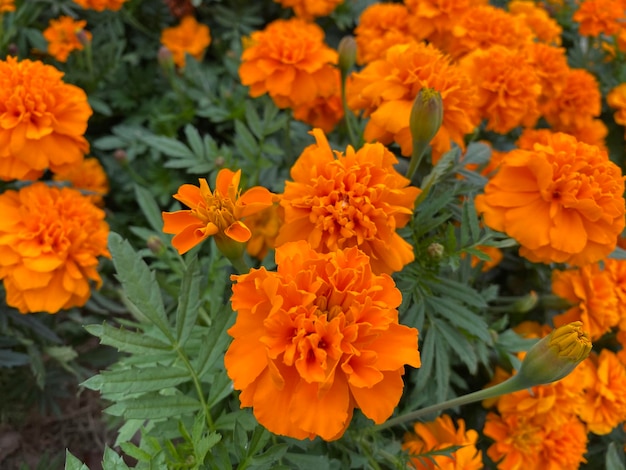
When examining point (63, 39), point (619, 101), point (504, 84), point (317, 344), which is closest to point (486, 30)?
point (504, 84)

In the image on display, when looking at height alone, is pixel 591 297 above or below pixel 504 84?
below

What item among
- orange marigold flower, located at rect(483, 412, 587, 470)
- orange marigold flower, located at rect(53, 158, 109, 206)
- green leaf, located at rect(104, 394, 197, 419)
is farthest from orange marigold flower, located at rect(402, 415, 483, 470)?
orange marigold flower, located at rect(53, 158, 109, 206)

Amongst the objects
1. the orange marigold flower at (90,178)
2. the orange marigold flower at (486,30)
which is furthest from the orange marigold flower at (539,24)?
the orange marigold flower at (90,178)

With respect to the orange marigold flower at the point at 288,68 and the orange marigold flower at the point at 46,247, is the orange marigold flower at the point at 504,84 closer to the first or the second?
the orange marigold flower at the point at 288,68

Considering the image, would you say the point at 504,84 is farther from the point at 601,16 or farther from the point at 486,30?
the point at 601,16

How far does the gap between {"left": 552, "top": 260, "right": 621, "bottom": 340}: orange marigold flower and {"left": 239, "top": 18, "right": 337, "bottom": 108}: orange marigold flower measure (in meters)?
0.68

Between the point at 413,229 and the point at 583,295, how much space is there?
0.43 meters

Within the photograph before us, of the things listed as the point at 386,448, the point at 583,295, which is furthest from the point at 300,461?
the point at 583,295

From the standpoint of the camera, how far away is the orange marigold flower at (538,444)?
A: 106 centimetres

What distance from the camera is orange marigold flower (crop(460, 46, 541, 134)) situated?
3.64 feet

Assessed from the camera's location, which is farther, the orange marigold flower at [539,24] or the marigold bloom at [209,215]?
the orange marigold flower at [539,24]

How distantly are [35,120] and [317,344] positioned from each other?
2.68ft

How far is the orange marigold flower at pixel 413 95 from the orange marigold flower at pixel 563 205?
12 centimetres

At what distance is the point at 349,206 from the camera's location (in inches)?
29.2
